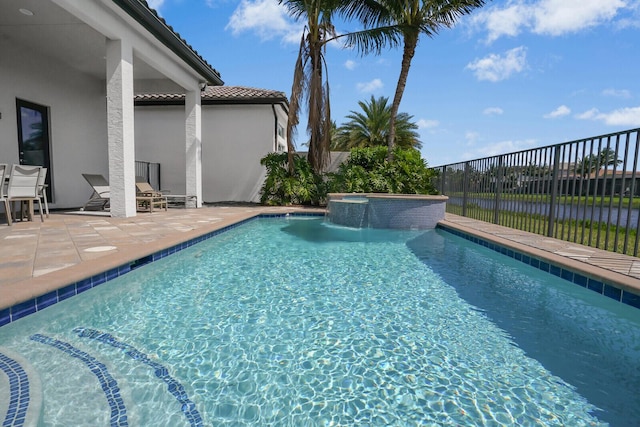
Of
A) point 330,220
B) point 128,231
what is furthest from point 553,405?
A: point 330,220

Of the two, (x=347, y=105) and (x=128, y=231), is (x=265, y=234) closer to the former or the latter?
(x=128, y=231)

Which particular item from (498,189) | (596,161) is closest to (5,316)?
(596,161)

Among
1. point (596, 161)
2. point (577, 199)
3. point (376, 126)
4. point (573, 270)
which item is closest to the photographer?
point (573, 270)

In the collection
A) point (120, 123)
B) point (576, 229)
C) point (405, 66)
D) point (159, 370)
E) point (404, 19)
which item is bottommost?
point (159, 370)

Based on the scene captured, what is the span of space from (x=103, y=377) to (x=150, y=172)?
40.5 ft

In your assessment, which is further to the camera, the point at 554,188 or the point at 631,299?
the point at 554,188

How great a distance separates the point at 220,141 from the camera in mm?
13062

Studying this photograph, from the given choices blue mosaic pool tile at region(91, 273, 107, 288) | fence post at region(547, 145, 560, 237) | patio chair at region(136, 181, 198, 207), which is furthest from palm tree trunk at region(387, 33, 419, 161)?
blue mosaic pool tile at region(91, 273, 107, 288)

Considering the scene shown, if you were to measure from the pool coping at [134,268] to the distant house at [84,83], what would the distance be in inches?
139

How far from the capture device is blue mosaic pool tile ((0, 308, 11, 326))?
7.91 ft

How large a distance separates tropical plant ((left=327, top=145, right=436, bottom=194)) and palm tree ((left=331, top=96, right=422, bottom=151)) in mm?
13130

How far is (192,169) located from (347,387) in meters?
9.68

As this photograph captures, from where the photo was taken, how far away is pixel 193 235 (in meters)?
5.53

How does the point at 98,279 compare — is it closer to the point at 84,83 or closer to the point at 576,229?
the point at 576,229
